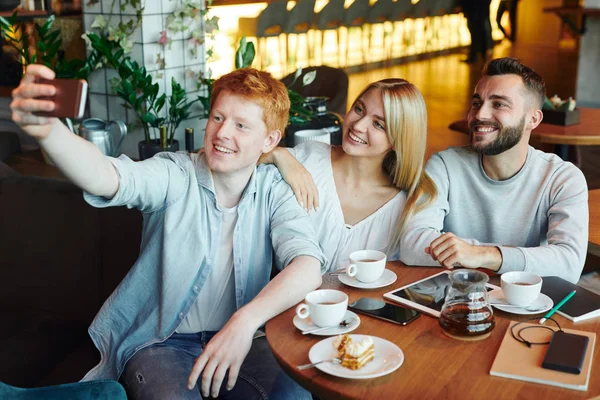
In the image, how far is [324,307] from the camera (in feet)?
5.08

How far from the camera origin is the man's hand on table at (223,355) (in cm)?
159

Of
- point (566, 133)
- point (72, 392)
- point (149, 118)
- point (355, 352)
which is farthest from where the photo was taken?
point (566, 133)

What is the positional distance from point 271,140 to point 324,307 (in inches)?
22.3

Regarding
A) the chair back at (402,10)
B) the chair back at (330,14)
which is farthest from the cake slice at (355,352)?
the chair back at (402,10)

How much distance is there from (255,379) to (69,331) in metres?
0.74

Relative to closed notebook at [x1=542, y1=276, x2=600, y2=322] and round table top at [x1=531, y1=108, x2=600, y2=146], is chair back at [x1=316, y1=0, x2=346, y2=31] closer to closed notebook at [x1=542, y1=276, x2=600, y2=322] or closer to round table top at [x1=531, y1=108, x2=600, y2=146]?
round table top at [x1=531, y1=108, x2=600, y2=146]

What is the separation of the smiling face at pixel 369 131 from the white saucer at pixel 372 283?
A: 1.29 ft

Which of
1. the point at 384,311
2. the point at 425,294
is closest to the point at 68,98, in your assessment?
the point at 384,311

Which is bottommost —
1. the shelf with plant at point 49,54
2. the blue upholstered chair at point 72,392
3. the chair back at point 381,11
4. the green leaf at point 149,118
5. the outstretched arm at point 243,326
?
the blue upholstered chair at point 72,392

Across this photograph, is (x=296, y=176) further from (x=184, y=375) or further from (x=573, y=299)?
(x=573, y=299)

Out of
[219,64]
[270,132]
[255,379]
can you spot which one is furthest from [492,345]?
[219,64]

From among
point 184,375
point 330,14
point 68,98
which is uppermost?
point 330,14

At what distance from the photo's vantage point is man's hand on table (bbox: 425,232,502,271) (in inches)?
73.8

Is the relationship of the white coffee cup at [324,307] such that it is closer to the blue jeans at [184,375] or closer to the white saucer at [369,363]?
the white saucer at [369,363]
